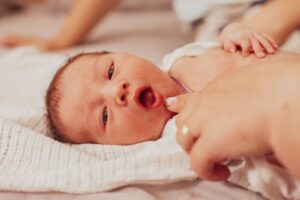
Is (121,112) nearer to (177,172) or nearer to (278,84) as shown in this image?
(177,172)

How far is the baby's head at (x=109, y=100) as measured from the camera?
889mm

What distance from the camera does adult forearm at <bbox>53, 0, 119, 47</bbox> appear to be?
1.55 metres

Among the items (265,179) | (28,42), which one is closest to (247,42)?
(265,179)

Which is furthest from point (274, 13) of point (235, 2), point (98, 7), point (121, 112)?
point (98, 7)

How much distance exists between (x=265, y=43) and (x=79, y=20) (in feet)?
2.69

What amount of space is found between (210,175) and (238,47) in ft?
1.24

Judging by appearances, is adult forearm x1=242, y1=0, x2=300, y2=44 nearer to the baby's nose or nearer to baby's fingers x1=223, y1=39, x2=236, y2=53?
baby's fingers x1=223, y1=39, x2=236, y2=53

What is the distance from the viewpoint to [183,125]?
0.63 metres

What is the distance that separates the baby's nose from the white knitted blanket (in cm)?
8

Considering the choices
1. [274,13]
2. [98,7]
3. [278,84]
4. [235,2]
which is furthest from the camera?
[98,7]

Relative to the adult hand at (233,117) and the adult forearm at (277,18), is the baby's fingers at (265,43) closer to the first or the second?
the adult forearm at (277,18)

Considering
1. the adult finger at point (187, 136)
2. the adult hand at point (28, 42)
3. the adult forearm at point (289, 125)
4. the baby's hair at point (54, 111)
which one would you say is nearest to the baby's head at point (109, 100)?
the baby's hair at point (54, 111)

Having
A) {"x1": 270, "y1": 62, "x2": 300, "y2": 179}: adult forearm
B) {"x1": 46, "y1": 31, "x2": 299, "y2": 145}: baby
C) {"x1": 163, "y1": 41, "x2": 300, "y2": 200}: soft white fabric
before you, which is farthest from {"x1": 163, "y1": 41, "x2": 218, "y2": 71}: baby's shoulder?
{"x1": 270, "y1": 62, "x2": 300, "y2": 179}: adult forearm

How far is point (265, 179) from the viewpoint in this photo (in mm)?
700
